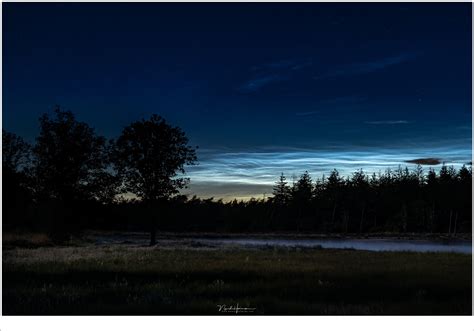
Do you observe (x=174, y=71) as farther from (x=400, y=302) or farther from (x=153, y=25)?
(x=400, y=302)

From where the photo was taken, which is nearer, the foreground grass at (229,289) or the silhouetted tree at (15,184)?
the foreground grass at (229,289)

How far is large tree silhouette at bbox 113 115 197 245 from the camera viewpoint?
4081cm

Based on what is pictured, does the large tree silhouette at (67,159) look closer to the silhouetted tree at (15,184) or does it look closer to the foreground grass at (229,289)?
the silhouetted tree at (15,184)

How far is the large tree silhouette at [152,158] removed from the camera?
40812 mm

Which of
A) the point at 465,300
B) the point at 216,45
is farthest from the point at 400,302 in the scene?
the point at 216,45

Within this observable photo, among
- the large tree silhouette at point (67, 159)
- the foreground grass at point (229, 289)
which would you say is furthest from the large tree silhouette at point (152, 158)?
the foreground grass at point (229, 289)

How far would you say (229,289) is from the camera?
13.2 m

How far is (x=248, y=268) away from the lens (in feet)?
63.1

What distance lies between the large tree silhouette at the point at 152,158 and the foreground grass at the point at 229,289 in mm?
21209

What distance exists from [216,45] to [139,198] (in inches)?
1244

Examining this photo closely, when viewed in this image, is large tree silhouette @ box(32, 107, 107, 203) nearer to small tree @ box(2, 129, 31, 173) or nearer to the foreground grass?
small tree @ box(2, 129, 31, 173)

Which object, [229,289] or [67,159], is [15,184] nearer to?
[67,159]

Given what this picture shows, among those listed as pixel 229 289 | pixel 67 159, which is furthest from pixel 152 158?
pixel 229 289

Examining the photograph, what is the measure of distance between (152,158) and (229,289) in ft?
95.5
